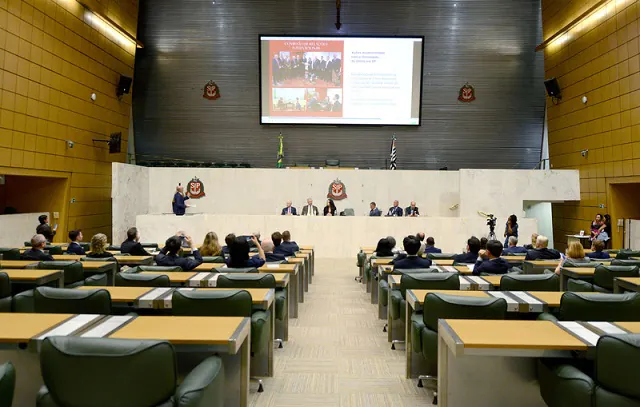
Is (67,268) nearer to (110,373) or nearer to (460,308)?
(110,373)

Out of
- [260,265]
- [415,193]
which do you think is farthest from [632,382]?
[415,193]

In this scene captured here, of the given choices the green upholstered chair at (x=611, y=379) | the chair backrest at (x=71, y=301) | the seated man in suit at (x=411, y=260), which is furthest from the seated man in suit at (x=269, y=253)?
the green upholstered chair at (x=611, y=379)

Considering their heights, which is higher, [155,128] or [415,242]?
[155,128]


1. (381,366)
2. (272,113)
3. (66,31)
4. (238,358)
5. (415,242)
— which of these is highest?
(66,31)

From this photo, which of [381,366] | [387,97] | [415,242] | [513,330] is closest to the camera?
[513,330]

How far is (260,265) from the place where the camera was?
4777mm

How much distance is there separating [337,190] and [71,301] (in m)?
11.1

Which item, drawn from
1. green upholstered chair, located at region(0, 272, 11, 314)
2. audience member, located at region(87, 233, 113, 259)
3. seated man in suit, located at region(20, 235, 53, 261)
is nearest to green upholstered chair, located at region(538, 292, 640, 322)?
green upholstered chair, located at region(0, 272, 11, 314)

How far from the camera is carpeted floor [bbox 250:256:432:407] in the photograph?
3100mm

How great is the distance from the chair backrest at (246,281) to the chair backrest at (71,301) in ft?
3.08

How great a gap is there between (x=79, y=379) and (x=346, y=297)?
5101 millimetres

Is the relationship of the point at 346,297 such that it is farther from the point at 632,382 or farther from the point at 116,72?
the point at 116,72

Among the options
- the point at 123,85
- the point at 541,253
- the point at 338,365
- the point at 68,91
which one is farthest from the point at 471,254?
the point at 123,85

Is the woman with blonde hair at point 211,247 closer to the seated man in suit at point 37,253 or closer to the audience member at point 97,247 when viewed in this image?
the audience member at point 97,247
